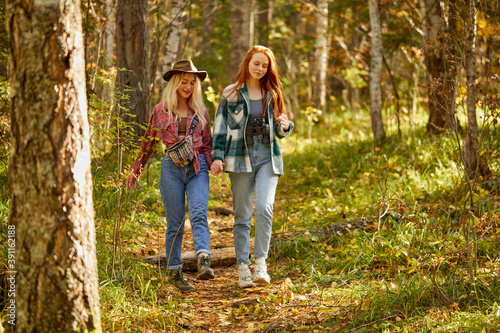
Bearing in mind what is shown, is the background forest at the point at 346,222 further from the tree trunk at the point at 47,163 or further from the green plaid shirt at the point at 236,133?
the green plaid shirt at the point at 236,133

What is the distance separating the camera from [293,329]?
345cm

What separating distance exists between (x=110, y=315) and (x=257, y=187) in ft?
5.56

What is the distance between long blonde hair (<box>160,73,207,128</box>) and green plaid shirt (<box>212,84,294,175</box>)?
184 millimetres

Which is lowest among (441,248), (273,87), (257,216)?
(441,248)

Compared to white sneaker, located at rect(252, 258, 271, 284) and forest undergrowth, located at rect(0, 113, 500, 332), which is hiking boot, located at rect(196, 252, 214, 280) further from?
white sneaker, located at rect(252, 258, 271, 284)

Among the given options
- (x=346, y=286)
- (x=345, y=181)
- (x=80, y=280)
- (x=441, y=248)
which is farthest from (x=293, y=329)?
(x=345, y=181)

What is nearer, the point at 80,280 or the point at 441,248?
the point at 80,280

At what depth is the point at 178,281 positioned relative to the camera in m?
4.35

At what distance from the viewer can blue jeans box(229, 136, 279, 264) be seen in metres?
4.32

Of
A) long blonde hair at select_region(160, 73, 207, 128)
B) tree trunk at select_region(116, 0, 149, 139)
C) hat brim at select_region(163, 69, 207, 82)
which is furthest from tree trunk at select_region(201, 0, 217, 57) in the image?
long blonde hair at select_region(160, 73, 207, 128)

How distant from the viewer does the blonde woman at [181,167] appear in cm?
432

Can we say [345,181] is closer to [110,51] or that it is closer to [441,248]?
[441,248]

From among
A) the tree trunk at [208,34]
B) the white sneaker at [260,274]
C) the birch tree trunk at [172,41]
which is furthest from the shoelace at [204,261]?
the tree trunk at [208,34]

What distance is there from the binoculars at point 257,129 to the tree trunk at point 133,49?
318 centimetres
